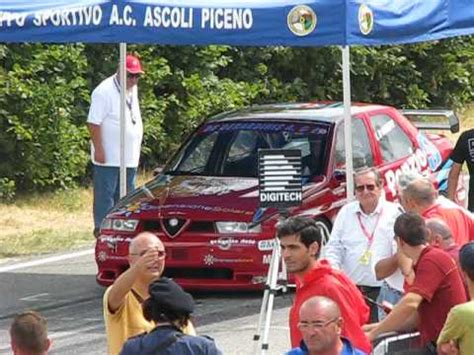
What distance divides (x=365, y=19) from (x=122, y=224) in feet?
10.1

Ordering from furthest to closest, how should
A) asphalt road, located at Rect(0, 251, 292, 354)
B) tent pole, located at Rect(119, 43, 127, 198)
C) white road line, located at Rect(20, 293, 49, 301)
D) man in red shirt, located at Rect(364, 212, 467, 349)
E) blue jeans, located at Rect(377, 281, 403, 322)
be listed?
tent pole, located at Rect(119, 43, 127, 198)
white road line, located at Rect(20, 293, 49, 301)
asphalt road, located at Rect(0, 251, 292, 354)
blue jeans, located at Rect(377, 281, 403, 322)
man in red shirt, located at Rect(364, 212, 467, 349)

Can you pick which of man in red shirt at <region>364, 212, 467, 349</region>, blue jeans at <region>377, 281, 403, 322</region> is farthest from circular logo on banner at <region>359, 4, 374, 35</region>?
man in red shirt at <region>364, 212, 467, 349</region>

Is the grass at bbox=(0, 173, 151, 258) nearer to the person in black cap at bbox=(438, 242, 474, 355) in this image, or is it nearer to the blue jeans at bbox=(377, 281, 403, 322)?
the blue jeans at bbox=(377, 281, 403, 322)

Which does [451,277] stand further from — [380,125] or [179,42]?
[380,125]

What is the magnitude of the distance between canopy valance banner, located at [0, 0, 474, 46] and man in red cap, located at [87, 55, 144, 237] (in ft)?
8.77

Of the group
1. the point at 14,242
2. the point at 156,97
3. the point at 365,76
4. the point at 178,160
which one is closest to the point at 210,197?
the point at 178,160

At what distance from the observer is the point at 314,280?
789cm

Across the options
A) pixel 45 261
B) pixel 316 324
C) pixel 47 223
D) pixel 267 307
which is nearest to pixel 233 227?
→ pixel 267 307

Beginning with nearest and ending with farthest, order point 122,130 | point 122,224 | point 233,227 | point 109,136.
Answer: point 233,227, point 122,224, point 122,130, point 109,136

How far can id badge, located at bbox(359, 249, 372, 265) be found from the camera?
9883 mm

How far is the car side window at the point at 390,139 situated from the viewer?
47.2 ft

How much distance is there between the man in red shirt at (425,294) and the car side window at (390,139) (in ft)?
19.8

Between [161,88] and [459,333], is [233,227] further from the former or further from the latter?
[161,88]

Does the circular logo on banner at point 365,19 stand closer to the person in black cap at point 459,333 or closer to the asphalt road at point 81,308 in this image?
the asphalt road at point 81,308
